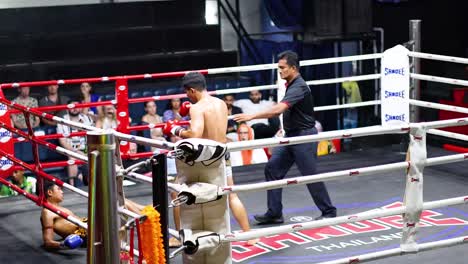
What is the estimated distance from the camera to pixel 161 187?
376cm

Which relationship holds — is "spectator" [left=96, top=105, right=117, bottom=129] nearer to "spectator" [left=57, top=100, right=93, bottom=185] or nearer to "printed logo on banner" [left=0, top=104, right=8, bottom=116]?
"spectator" [left=57, top=100, right=93, bottom=185]

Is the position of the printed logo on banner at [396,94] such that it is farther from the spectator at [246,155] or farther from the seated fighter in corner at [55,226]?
the seated fighter in corner at [55,226]

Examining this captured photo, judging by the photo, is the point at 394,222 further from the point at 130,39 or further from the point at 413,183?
the point at 130,39

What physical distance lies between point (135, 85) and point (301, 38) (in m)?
2.29

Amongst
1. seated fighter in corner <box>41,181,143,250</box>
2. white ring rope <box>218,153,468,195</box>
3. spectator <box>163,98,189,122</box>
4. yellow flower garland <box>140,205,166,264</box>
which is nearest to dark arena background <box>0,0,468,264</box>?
spectator <box>163,98,189,122</box>

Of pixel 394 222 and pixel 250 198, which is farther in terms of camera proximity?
pixel 250 198

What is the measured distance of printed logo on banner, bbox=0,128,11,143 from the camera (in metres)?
7.31

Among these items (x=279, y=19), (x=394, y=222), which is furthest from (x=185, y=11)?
(x=394, y=222)

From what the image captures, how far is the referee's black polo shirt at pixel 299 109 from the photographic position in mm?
6508

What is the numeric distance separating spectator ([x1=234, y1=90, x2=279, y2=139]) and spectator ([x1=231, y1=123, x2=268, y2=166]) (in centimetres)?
100

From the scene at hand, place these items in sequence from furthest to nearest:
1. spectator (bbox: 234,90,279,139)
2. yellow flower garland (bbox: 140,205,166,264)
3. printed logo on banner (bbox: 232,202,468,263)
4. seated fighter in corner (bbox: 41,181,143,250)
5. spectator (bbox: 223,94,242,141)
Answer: spectator (bbox: 234,90,279,139) < spectator (bbox: 223,94,242,141) < seated fighter in corner (bbox: 41,181,143,250) < printed logo on banner (bbox: 232,202,468,263) < yellow flower garland (bbox: 140,205,166,264)

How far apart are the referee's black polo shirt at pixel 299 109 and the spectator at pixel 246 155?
2633 mm

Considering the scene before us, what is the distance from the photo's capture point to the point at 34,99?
405 inches

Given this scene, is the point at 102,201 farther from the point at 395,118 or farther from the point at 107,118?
the point at 107,118
